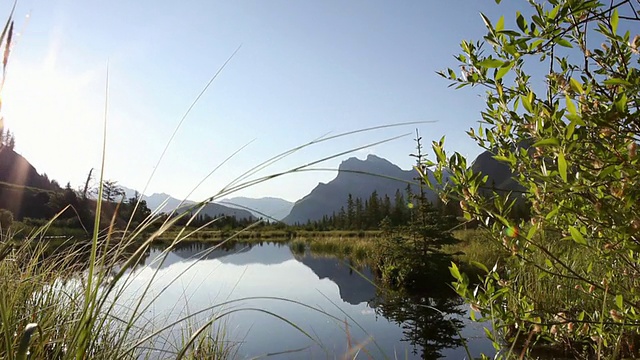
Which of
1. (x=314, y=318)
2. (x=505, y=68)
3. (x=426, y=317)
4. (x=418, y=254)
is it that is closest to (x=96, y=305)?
(x=505, y=68)

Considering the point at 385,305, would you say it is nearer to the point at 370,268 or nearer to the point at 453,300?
the point at 453,300

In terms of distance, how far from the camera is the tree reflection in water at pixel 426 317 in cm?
576

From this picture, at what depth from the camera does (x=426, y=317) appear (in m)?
7.30

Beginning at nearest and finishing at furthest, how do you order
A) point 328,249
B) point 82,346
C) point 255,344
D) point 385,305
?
point 82,346 < point 255,344 < point 385,305 < point 328,249

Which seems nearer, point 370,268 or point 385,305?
point 385,305

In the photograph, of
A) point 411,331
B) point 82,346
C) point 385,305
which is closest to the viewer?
point 82,346

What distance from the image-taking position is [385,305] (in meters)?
8.38

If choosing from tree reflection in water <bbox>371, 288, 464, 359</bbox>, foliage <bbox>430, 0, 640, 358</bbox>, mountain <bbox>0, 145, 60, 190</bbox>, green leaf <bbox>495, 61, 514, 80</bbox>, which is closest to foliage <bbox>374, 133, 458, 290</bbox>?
tree reflection in water <bbox>371, 288, 464, 359</bbox>

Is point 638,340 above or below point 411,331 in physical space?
above

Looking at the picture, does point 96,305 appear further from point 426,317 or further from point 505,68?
point 426,317

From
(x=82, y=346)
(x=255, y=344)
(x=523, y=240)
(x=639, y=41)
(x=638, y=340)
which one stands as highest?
(x=639, y=41)

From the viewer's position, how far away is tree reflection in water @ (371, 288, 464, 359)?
18.9 ft

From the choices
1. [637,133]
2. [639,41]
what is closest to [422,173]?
[637,133]

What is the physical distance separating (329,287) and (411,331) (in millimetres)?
4654
